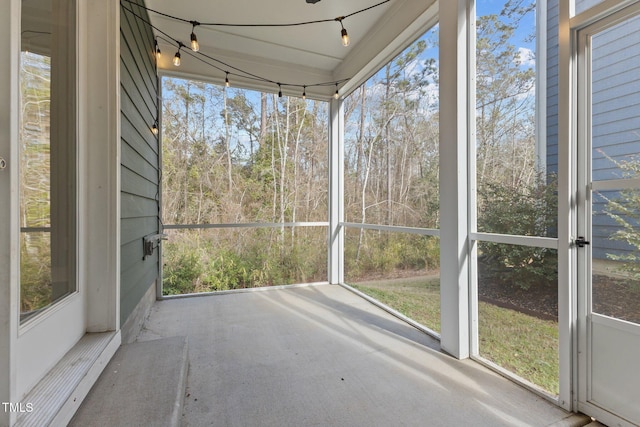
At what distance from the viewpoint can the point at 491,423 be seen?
Answer: 141 cm

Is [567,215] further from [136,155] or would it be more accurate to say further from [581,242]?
[136,155]

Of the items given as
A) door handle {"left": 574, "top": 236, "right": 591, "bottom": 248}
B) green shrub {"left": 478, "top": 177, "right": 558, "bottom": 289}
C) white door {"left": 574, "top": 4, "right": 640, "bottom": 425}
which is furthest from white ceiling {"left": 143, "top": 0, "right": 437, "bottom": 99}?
door handle {"left": 574, "top": 236, "right": 591, "bottom": 248}

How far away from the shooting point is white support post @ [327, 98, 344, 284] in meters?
4.16

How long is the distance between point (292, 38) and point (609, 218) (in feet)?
10.9

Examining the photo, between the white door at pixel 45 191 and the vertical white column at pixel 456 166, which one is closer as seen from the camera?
the white door at pixel 45 191

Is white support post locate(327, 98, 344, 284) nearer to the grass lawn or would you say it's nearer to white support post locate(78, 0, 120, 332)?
the grass lawn

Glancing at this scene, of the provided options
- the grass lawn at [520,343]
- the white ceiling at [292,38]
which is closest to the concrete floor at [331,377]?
the grass lawn at [520,343]

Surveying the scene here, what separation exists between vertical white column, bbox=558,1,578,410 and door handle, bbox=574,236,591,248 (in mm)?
37

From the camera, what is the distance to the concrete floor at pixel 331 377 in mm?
1455

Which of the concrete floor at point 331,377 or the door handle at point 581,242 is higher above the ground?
the door handle at point 581,242

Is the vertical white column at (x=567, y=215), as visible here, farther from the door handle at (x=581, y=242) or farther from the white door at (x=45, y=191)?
the white door at (x=45, y=191)

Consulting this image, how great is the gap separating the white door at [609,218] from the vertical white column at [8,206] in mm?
2406

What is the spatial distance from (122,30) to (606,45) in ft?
9.17

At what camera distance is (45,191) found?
1.18 m
